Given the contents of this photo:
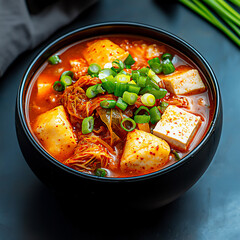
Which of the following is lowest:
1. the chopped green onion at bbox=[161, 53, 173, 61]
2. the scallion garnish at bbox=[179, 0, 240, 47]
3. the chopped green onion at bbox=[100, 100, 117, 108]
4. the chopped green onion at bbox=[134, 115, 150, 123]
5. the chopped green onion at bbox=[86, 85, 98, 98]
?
the chopped green onion at bbox=[134, 115, 150, 123]

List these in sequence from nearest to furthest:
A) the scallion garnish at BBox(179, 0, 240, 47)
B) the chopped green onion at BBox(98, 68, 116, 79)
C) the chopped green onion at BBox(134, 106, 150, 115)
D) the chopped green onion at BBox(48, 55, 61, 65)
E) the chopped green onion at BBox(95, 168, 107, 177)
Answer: the chopped green onion at BBox(95, 168, 107, 177) → the chopped green onion at BBox(134, 106, 150, 115) → the chopped green onion at BBox(98, 68, 116, 79) → the chopped green onion at BBox(48, 55, 61, 65) → the scallion garnish at BBox(179, 0, 240, 47)

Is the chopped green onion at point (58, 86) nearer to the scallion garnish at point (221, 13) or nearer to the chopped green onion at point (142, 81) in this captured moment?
the chopped green onion at point (142, 81)

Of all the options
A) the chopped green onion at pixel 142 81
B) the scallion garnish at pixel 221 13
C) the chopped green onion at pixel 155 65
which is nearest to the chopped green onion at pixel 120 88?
the chopped green onion at pixel 142 81

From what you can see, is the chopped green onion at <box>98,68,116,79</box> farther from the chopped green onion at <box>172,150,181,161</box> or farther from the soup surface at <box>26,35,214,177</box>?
the chopped green onion at <box>172,150,181,161</box>

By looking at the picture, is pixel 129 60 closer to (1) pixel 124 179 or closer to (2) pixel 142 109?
(2) pixel 142 109

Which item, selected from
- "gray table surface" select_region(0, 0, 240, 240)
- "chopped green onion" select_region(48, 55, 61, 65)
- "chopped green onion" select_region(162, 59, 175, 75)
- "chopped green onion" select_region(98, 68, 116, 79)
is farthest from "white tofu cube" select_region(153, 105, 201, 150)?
"chopped green onion" select_region(48, 55, 61, 65)

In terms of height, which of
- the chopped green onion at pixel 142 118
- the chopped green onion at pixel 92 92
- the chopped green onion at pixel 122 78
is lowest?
the chopped green onion at pixel 142 118

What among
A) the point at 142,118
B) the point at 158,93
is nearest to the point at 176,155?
the point at 142,118
